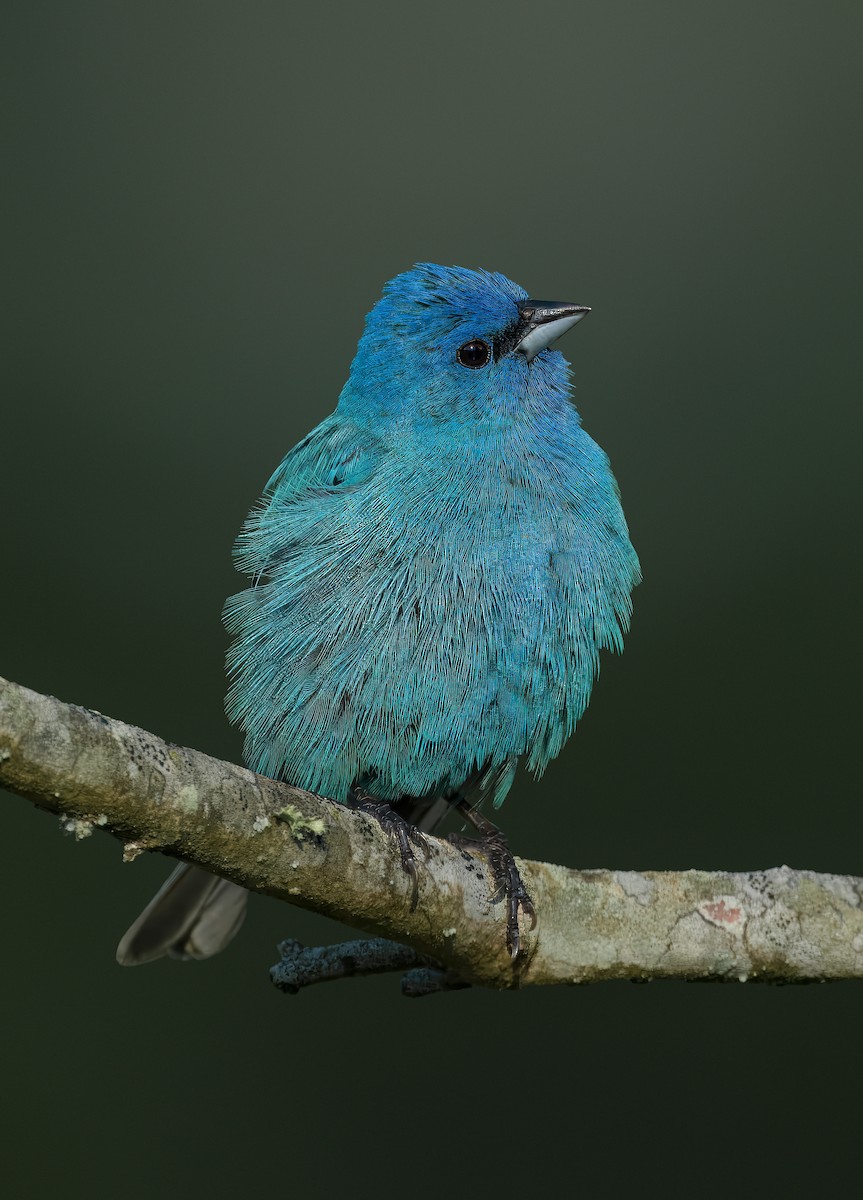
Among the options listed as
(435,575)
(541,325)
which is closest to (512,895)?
(435,575)

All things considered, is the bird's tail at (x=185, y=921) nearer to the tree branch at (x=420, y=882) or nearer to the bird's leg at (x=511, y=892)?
the tree branch at (x=420, y=882)

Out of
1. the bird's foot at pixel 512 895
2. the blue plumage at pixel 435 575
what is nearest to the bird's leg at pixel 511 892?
the bird's foot at pixel 512 895

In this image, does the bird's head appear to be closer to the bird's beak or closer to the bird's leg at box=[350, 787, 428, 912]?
the bird's beak

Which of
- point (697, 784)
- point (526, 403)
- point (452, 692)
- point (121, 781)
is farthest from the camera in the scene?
point (697, 784)

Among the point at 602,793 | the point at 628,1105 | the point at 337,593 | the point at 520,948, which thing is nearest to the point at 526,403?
the point at 337,593

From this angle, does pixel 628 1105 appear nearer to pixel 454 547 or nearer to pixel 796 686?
pixel 796 686

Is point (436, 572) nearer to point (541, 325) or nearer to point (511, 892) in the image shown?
point (511, 892)
